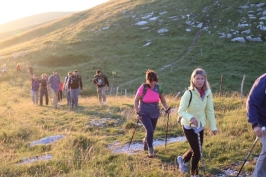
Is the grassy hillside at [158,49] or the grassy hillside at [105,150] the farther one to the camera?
the grassy hillside at [158,49]

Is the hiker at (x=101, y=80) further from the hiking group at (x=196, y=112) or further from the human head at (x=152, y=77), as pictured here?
the human head at (x=152, y=77)

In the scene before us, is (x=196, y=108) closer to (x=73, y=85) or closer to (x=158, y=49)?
(x=73, y=85)

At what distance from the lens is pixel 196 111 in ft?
18.3

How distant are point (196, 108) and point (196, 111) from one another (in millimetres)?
67

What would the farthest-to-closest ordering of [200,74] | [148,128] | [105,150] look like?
[105,150] → [148,128] → [200,74]

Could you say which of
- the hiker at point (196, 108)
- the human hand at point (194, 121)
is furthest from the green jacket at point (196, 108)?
the human hand at point (194, 121)

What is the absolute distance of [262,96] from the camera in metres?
4.46

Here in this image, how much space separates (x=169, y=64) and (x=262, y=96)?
1257 inches

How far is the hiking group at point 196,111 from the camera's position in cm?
448

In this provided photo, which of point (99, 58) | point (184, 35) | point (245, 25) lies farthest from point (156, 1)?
point (99, 58)

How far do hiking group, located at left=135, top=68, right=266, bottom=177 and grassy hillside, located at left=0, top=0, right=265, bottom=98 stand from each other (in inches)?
776

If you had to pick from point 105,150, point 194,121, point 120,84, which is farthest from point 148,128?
point 120,84

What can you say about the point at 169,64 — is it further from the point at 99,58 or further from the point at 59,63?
the point at 59,63

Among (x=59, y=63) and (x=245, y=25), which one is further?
(x=245, y=25)
